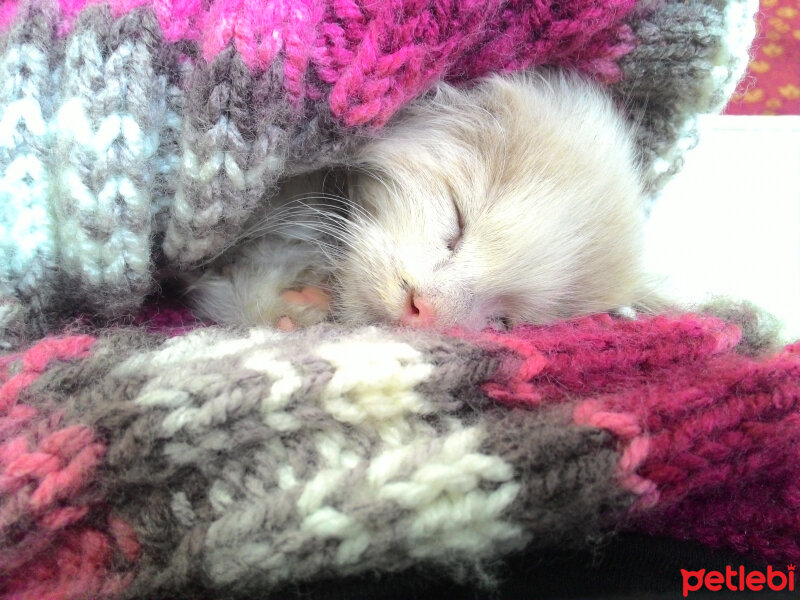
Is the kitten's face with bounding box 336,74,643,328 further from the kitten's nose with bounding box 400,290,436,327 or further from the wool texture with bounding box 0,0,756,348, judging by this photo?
the wool texture with bounding box 0,0,756,348

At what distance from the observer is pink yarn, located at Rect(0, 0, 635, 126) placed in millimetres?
594

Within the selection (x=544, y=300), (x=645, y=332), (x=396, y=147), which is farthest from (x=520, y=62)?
(x=645, y=332)

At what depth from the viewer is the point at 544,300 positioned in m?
0.81

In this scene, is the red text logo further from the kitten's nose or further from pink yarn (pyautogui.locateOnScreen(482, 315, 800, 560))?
the kitten's nose

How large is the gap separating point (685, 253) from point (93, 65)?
0.97m

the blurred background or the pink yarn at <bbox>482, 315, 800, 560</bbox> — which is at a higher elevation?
the blurred background

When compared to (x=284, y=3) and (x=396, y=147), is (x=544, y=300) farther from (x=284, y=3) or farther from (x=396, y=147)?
(x=284, y=3)

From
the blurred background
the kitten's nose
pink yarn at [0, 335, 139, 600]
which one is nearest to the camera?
pink yarn at [0, 335, 139, 600]

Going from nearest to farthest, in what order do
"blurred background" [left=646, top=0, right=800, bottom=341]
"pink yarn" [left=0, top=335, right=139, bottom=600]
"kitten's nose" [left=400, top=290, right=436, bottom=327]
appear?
1. "pink yarn" [left=0, top=335, right=139, bottom=600]
2. "kitten's nose" [left=400, top=290, right=436, bottom=327]
3. "blurred background" [left=646, top=0, right=800, bottom=341]

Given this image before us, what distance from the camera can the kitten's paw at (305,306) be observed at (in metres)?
0.79

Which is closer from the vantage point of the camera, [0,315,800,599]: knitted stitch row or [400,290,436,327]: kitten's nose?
[0,315,800,599]: knitted stitch row

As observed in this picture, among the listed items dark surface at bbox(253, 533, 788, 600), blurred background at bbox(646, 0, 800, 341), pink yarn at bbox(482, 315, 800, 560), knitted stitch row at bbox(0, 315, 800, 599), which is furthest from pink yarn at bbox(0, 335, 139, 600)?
blurred background at bbox(646, 0, 800, 341)

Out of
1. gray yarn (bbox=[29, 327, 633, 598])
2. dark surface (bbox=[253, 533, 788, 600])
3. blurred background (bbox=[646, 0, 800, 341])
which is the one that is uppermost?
blurred background (bbox=[646, 0, 800, 341])

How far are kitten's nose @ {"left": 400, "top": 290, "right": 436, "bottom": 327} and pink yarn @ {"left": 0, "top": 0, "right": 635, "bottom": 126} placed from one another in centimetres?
20
